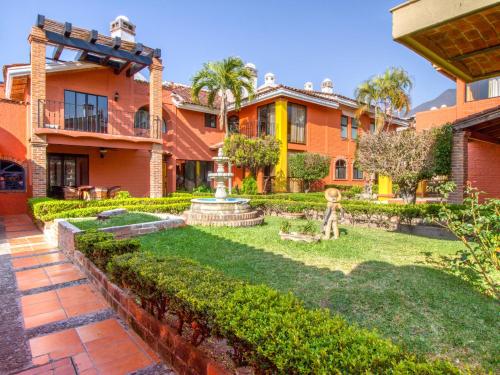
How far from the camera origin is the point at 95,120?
1463 cm

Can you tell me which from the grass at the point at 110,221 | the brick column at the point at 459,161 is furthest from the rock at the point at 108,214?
the brick column at the point at 459,161

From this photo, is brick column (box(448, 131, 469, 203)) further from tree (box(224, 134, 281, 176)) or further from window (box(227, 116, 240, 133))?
window (box(227, 116, 240, 133))

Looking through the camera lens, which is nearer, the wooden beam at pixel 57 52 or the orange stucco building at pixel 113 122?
the orange stucco building at pixel 113 122

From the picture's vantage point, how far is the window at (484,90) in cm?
1202

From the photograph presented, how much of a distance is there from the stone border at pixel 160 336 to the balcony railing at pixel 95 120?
10833 mm

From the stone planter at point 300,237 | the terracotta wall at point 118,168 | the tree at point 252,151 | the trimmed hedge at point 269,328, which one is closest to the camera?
the trimmed hedge at point 269,328

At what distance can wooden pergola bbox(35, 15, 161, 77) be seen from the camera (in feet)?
38.9

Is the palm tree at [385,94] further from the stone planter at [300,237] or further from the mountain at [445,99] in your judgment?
the stone planter at [300,237]

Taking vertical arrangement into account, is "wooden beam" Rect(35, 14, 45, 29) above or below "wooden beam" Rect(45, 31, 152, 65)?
above

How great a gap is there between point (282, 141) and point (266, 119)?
2.03m

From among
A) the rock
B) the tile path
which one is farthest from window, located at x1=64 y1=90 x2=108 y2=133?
the tile path

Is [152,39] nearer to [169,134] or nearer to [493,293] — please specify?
[169,134]

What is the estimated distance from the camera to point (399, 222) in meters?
9.03

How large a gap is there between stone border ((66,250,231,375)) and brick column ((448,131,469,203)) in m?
8.85
